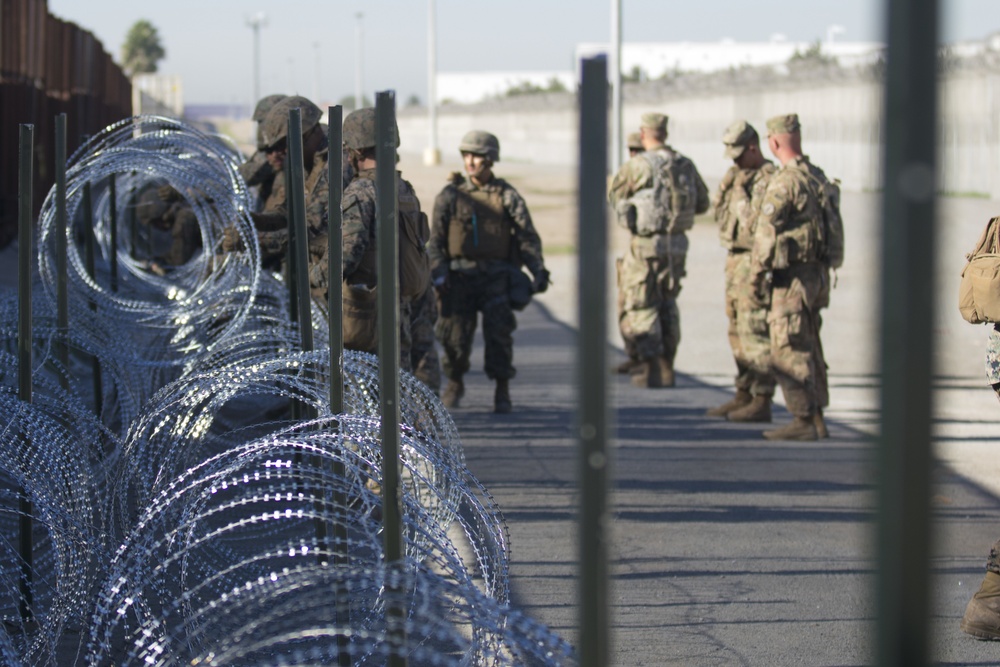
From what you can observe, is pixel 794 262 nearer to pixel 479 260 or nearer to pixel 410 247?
pixel 479 260

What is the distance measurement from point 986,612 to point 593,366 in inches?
121

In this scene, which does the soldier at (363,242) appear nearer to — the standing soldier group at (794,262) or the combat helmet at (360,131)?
the combat helmet at (360,131)

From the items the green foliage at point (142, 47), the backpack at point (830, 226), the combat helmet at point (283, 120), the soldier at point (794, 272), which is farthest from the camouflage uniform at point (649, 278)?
the green foliage at point (142, 47)

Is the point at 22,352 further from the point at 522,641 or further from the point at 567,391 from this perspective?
the point at 567,391

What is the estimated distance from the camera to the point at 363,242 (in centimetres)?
578

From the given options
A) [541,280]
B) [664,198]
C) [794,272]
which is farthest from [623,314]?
[794,272]

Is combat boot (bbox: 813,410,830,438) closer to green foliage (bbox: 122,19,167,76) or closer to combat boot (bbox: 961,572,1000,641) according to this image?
combat boot (bbox: 961,572,1000,641)

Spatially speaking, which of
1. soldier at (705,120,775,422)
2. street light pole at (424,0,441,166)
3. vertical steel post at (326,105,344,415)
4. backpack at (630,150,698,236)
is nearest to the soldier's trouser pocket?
backpack at (630,150,698,236)

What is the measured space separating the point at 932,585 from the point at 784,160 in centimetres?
690

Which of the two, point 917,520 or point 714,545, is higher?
point 917,520

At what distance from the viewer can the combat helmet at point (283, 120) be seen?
7000 mm

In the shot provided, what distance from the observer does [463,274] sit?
9000 millimetres

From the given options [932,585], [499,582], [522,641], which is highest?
[932,585]

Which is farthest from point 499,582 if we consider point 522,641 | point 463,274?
point 463,274
